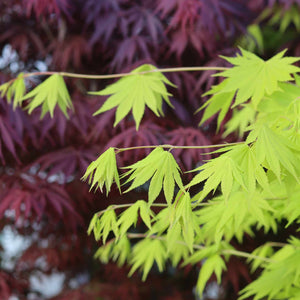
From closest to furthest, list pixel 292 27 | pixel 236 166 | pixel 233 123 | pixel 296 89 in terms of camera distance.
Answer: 1. pixel 236 166
2. pixel 296 89
3. pixel 233 123
4. pixel 292 27

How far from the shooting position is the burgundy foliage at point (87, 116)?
1.44 meters

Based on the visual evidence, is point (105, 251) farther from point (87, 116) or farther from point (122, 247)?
point (87, 116)

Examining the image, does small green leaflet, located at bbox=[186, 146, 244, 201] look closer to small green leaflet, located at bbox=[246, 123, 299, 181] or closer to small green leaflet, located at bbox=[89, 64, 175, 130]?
small green leaflet, located at bbox=[246, 123, 299, 181]

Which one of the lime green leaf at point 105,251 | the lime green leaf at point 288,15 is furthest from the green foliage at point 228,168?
the lime green leaf at point 288,15

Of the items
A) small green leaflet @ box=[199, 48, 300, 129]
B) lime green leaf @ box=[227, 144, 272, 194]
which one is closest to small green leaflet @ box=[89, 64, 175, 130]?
small green leaflet @ box=[199, 48, 300, 129]

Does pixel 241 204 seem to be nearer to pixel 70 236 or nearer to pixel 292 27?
pixel 70 236

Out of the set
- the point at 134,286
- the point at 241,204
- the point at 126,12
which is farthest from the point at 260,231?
the point at 126,12

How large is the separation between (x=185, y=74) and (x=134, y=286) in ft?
3.47

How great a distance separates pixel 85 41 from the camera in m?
1.79

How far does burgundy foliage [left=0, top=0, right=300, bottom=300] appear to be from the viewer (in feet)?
4.72

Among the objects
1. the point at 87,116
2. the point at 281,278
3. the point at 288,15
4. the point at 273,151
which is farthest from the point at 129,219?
the point at 288,15

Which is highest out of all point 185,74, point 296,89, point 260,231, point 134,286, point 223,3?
point 223,3

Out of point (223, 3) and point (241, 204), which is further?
point (223, 3)

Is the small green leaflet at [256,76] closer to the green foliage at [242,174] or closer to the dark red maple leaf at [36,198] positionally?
the green foliage at [242,174]
